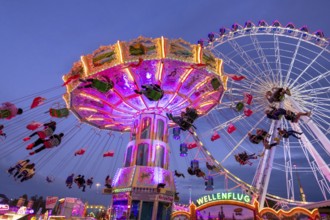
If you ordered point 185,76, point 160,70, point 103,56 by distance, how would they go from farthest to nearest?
point 185,76 → point 160,70 → point 103,56

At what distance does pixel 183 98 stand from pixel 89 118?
788 centimetres

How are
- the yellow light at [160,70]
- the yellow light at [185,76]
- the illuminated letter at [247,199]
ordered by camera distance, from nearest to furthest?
the yellow light at [160,70], the yellow light at [185,76], the illuminated letter at [247,199]

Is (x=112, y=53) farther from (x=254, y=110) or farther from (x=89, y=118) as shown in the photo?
(x=254, y=110)

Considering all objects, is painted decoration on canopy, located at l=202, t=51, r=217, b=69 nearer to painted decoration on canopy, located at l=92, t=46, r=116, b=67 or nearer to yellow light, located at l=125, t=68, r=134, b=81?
yellow light, located at l=125, t=68, r=134, b=81

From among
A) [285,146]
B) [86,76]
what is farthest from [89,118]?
[285,146]

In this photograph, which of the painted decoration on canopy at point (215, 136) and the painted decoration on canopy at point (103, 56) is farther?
the painted decoration on canopy at point (215, 136)

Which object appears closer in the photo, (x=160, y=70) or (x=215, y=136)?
(x=160, y=70)

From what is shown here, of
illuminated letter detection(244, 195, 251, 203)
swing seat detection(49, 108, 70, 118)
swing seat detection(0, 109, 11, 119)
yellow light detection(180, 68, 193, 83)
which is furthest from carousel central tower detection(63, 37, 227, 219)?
illuminated letter detection(244, 195, 251, 203)

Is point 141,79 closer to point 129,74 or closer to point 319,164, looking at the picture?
point 129,74

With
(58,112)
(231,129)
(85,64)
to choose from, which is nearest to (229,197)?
(231,129)

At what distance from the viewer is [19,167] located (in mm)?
17297


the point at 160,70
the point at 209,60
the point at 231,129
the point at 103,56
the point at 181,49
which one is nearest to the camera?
the point at 103,56

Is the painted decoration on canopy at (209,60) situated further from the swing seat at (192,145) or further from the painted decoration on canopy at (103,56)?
the swing seat at (192,145)

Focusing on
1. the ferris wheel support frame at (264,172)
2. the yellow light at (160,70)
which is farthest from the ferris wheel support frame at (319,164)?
the yellow light at (160,70)
